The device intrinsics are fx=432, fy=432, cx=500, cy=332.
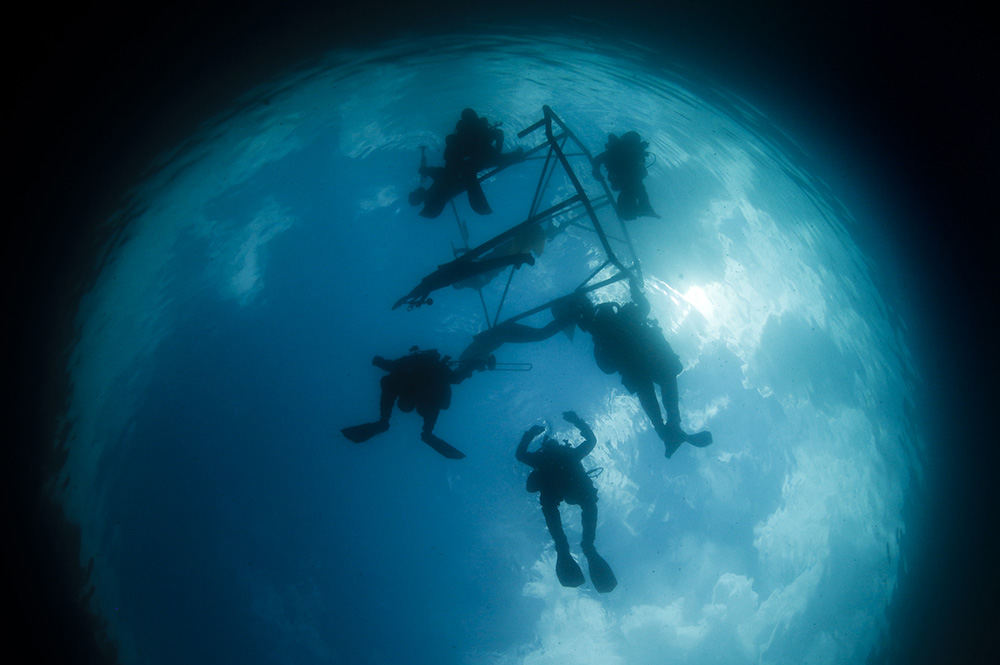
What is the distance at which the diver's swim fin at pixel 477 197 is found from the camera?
9.66 metres

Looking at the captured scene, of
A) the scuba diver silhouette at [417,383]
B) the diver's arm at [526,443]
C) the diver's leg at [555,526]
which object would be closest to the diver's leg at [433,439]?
the scuba diver silhouette at [417,383]

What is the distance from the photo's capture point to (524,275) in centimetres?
1952

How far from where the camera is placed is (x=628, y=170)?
408 inches

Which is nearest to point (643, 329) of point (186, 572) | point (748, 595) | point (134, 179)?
point (134, 179)

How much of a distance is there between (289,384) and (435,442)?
16.2 m

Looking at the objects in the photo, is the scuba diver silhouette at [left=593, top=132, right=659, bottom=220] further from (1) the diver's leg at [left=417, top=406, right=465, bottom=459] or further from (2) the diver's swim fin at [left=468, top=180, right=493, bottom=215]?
(1) the diver's leg at [left=417, top=406, right=465, bottom=459]

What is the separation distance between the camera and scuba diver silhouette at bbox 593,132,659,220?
10.2 metres

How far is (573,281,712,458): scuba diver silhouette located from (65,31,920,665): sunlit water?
6160 millimetres

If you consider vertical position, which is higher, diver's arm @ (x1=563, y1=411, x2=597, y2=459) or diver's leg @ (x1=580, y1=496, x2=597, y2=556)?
diver's arm @ (x1=563, y1=411, x2=597, y2=459)

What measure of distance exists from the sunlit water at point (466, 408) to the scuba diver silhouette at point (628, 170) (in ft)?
7.92

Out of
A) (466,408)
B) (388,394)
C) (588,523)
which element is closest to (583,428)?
(588,523)

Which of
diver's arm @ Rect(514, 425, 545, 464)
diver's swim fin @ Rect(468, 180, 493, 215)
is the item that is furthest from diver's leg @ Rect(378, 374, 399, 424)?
diver's swim fin @ Rect(468, 180, 493, 215)

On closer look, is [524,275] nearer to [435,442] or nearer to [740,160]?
[740,160]

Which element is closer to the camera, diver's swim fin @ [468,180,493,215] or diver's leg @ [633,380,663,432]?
diver's swim fin @ [468,180,493,215]
